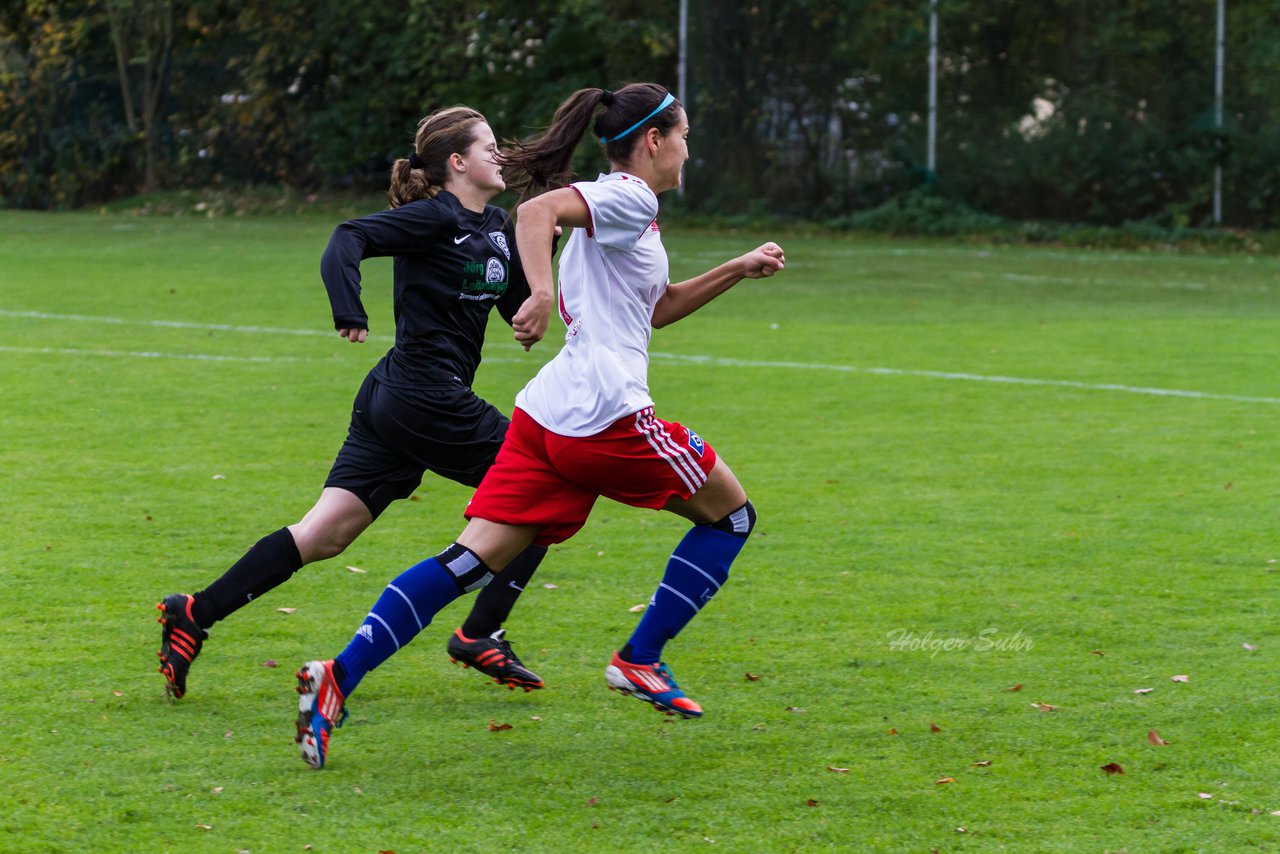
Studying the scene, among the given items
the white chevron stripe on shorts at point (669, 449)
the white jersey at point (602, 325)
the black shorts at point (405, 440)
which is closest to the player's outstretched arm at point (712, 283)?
the white jersey at point (602, 325)

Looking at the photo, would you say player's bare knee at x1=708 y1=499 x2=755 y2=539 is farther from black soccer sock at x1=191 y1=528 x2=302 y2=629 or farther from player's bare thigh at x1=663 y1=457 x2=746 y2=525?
black soccer sock at x1=191 y1=528 x2=302 y2=629

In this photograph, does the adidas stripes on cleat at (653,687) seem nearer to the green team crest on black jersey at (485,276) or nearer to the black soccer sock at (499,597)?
the black soccer sock at (499,597)

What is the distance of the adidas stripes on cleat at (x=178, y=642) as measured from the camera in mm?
5027

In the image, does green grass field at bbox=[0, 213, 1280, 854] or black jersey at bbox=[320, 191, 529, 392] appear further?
black jersey at bbox=[320, 191, 529, 392]

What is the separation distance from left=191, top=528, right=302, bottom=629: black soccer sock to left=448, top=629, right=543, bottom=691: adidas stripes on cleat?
575 mm

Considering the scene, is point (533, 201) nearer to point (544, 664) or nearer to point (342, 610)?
point (544, 664)

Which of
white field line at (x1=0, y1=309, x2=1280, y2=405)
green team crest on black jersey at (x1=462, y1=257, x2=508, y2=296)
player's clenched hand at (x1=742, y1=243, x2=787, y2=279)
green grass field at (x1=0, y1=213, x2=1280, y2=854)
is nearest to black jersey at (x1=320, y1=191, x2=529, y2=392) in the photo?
green team crest on black jersey at (x1=462, y1=257, x2=508, y2=296)

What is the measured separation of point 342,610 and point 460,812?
82.3 inches

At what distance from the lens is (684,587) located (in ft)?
16.0

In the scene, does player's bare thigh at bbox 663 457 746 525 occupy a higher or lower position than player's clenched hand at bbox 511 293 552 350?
lower

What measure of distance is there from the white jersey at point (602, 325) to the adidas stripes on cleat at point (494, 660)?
3.01ft

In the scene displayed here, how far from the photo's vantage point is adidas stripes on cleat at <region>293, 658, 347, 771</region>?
Result: 14.6 feet

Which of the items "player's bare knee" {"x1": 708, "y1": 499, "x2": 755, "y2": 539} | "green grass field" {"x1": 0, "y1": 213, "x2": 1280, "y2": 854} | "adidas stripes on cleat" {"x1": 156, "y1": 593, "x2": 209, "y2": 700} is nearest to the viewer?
"green grass field" {"x1": 0, "y1": 213, "x2": 1280, "y2": 854}

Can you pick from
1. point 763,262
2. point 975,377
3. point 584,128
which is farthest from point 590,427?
point 975,377
